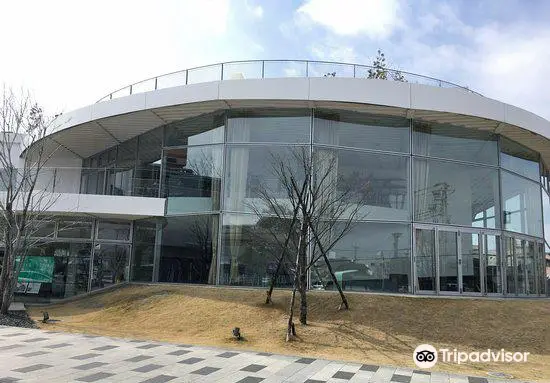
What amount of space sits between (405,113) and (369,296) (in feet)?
23.7

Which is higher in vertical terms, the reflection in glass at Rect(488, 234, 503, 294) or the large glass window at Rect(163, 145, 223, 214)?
the large glass window at Rect(163, 145, 223, 214)

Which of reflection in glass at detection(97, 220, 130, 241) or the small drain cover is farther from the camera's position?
reflection in glass at detection(97, 220, 130, 241)

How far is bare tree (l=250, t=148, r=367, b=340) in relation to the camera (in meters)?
14.9

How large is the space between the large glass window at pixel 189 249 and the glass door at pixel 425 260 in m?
7.63

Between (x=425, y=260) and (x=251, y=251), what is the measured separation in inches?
258

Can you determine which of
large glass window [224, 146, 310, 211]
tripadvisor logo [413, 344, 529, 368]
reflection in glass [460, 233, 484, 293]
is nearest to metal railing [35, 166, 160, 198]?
large glass window [224, 146, 310, 211]

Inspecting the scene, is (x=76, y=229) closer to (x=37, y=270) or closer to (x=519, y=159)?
(x=37, y=270)

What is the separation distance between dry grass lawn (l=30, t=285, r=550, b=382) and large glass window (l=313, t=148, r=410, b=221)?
3542mm

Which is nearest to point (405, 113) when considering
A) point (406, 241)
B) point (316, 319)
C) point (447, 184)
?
point (447, 184)

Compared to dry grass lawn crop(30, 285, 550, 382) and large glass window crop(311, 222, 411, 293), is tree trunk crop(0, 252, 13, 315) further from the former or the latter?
large glass window crop(311, 222, 411, 293)

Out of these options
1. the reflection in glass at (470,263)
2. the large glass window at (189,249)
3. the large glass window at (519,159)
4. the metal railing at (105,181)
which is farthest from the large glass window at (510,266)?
the metal railing at (105,181)

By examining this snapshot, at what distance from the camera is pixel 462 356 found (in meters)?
12.0

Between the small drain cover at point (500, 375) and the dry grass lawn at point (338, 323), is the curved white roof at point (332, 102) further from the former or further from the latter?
the small drain cover at point (500, 375)

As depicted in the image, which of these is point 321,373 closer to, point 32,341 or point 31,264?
point 32,341
